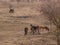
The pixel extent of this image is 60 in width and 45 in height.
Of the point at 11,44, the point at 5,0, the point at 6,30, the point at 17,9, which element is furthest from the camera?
the point at 5,0

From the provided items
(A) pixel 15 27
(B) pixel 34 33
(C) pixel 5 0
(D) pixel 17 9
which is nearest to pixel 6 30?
(A) pixel 15 27

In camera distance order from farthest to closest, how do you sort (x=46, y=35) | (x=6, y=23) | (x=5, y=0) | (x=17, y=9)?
(x=5, y=0), (x=17, y=9), (x=6, y=23), (x=46, y=35)

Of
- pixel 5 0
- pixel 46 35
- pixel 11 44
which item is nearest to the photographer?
pixel 11 44

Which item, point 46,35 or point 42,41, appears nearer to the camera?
point 42,41

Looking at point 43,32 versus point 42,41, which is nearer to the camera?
point 42,41

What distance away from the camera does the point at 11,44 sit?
1639 cm

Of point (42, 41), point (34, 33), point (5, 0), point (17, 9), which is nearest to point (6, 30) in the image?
point (34, 33)

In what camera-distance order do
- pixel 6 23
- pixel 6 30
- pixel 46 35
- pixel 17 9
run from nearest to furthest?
pixel 46 35
pixel 6 30
pixel 6 23
pixel 17 9

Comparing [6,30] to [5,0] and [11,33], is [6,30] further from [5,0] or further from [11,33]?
[5,0]

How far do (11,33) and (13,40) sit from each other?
195 centimetres

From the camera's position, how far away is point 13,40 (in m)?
17.3

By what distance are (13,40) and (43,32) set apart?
2504 mm

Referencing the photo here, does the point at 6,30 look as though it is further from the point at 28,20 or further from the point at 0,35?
the point at 28,20

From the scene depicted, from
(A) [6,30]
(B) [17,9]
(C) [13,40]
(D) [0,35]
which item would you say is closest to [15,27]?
(A) [6,30]
